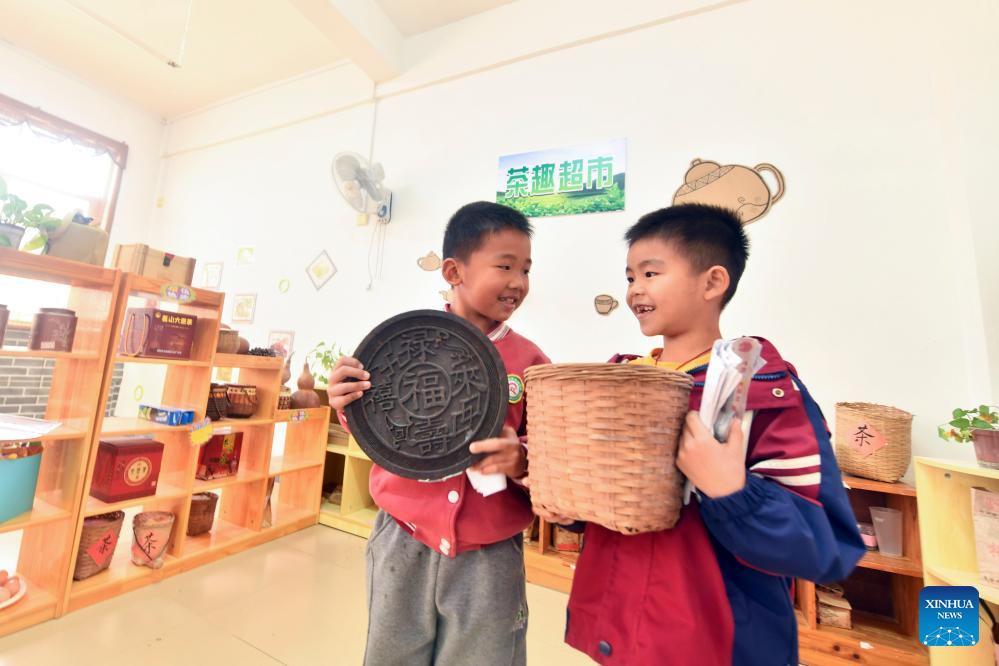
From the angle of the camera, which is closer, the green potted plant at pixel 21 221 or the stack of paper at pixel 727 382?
the stack of paper at pixel 727 382

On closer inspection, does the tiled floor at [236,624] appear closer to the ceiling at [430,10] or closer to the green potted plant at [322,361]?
the green potted plant at [322,361]

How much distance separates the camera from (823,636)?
1849 mm

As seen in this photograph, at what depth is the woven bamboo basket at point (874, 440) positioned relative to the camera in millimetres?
1860

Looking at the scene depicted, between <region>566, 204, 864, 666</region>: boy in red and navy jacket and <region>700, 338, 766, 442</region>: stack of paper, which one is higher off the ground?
<region>700, 338, 766, 442</region>: stack of paper

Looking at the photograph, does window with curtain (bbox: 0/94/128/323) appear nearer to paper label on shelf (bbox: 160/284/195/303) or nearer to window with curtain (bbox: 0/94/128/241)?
window with curtain (bbox: 0/94/128/241)

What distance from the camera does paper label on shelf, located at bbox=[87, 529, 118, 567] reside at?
205 centimetres

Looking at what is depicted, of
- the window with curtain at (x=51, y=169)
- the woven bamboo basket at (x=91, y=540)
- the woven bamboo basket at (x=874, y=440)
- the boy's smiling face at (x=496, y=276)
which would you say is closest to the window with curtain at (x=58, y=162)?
the window with curtain at (x=51, y=169)

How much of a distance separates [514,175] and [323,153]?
2.12 m

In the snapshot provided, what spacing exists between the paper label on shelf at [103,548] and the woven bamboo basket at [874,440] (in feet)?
11.5

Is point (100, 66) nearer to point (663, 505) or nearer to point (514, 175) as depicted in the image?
point (514, 175)

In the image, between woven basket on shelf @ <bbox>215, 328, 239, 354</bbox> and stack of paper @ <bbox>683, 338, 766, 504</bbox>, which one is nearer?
stack of paper @ <bbox>683, 338, 766, 504</bbox>

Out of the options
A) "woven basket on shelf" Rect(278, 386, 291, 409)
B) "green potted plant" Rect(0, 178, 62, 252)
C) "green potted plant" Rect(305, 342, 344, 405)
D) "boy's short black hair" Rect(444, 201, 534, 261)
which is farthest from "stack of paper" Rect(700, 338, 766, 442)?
"green potted plant" Rect(305, 342, 344, 405)

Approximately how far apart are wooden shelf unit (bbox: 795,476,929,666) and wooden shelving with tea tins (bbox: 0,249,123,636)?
10.7 feet

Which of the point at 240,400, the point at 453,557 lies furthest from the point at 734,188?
the point at 240,400
